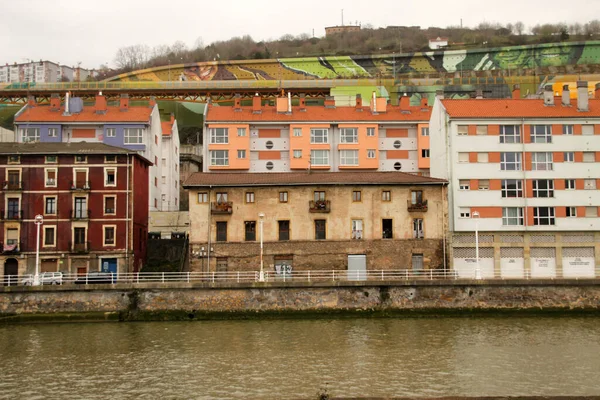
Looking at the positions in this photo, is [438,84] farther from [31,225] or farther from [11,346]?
[11,346]

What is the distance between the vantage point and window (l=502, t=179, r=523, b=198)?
5708 centimetres

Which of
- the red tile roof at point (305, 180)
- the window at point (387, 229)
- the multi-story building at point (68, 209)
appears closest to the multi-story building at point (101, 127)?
the multi-story building at point (68, 209)

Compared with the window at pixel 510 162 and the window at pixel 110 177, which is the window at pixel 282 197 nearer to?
the window at pixel 110 177

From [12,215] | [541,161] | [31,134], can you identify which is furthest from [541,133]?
[31,134]

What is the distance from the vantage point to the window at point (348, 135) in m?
74.1

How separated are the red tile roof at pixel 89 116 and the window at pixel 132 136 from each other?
3.31 ft

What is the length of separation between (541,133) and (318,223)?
2023cm

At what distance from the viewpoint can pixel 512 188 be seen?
57.2m

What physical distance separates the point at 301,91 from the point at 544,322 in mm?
68182

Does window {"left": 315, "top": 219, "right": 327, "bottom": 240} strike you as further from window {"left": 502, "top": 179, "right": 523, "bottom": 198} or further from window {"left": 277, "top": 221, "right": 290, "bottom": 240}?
Answer: window {"left": 502, "top": 179, "right": 523, "bottom": 198}

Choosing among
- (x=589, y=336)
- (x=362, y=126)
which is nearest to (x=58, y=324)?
(x=589, y=336)

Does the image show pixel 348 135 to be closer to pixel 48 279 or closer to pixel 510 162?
pixel 510 162

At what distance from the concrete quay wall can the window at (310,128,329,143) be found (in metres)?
31.3

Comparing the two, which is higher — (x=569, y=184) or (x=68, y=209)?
(x=569, y=184)
